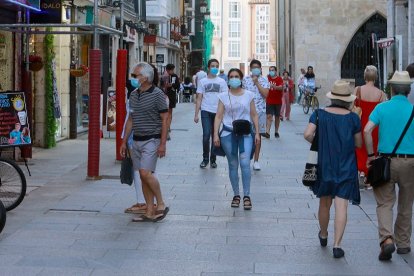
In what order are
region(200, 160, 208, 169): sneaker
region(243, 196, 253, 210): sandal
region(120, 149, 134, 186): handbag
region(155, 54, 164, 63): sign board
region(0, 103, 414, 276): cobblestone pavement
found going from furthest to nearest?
region(155, 54, 164, 63): sign board → region(200, 160, 208, 169): sneaker → region(243, 196, 253, 210): sandal → region(120, 149, 134, 186): handbag → region(0, 103, 414, 276): cobblestone pavement

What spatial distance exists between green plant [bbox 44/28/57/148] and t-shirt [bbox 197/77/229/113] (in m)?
4.35

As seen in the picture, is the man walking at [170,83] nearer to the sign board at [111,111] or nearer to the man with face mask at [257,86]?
the sign board at [111,111]

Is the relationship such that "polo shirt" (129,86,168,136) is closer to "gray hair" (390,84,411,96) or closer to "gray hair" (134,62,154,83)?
"gray hair" (134,62,154,83)

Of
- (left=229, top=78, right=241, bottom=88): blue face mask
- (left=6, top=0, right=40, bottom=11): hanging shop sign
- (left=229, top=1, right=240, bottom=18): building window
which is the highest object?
(left=229, top=1, right=240, bottom=18): building window

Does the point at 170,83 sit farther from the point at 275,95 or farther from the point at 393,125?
the point at 393,125

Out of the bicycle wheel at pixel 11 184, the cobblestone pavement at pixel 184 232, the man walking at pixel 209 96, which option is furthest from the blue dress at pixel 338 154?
the man walking at pixel 209 96

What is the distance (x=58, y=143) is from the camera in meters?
18.2

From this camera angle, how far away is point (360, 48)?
141 feet

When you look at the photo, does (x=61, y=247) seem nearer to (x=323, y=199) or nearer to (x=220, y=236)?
(x=220, y=236)

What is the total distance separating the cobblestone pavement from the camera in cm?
703

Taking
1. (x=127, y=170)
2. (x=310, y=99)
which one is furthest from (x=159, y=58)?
(x=127, y=170)

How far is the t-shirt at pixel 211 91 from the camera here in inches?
536

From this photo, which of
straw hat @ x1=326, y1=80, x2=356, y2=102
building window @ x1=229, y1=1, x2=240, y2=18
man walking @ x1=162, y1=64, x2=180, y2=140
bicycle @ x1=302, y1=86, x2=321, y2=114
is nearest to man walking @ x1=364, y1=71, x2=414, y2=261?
straw hat @ x1=326, y1=80, x2=356, y2=102

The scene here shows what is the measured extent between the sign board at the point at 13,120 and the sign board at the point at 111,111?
7359 mm
